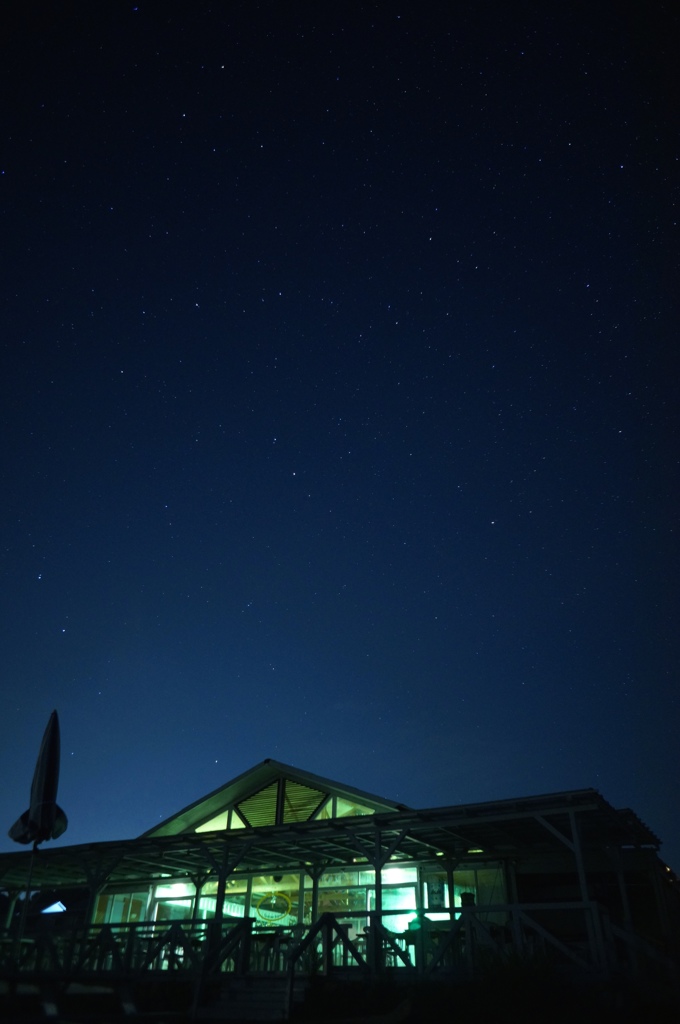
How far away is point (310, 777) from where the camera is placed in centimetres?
2075

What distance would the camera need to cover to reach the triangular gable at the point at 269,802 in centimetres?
2014

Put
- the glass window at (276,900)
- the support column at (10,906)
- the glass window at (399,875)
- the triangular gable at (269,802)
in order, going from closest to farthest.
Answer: the triangular gable at (269,802), the glass window at (399,875), the glass window at (276,900), the support column at (10,906)

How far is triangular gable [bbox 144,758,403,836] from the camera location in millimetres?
20141

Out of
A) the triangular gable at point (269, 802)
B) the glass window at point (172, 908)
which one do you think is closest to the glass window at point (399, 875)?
the triangular gable at point (269, 802)

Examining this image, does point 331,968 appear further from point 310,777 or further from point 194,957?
point 310,777

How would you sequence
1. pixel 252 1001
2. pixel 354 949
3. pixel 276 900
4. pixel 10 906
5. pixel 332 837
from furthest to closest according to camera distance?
pixel 10 906
pixel 276 900
pixel 332 837
pixel 354 949
pixel 252 1001

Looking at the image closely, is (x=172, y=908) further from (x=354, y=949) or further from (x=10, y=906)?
(x=354, y=949)

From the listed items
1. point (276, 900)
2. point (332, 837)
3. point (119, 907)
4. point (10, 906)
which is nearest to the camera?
point (332, 837)

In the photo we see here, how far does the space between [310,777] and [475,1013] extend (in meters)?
10.6

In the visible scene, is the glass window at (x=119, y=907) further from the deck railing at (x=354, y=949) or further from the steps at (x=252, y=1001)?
the steps at (x=252, y=1001)

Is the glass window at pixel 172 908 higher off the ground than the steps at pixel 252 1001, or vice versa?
the glass window at pixel 172 908

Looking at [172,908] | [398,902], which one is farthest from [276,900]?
[172,908]

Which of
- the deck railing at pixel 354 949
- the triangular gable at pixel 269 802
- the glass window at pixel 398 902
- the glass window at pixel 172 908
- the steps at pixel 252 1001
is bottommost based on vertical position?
the steps at pixel 252 1001

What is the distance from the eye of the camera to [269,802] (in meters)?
21.4
